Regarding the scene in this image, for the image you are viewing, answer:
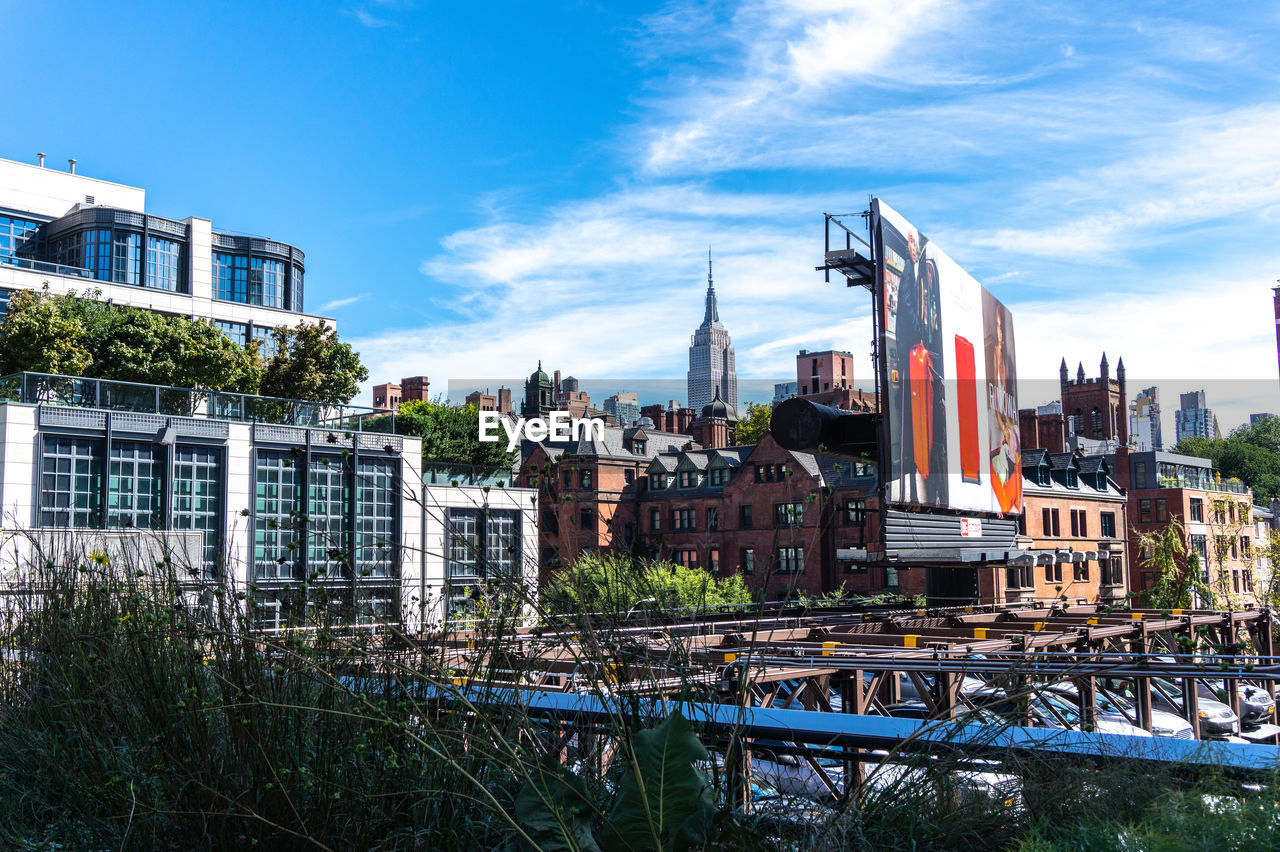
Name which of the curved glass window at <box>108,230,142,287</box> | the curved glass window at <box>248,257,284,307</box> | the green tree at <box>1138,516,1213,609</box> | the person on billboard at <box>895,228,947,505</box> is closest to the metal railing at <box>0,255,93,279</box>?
the curved glass window at <box>108,230,142,287</box>

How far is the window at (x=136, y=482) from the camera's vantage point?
29.5m

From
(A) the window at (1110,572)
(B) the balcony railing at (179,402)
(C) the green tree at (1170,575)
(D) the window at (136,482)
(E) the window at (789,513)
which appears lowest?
(A) the window at (1110,572)

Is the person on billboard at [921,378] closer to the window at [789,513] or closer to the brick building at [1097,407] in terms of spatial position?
the window at [789,513]

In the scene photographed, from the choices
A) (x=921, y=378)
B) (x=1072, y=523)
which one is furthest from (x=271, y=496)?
(x=1072, y=523)

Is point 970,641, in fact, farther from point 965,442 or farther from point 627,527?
point 627,527

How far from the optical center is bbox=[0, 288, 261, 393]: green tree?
3703 centimetres

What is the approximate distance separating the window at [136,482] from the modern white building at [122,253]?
2594 centimetres

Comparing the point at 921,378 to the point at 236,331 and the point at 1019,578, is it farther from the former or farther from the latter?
the point at 236,331

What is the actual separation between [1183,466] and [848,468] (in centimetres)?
3053

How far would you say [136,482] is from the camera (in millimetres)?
30078

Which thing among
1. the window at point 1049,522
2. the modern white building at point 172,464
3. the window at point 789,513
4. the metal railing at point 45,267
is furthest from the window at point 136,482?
the window at point 1049,522

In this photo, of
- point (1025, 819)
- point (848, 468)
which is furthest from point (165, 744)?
point (848, 468)

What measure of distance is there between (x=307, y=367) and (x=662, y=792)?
42.7m

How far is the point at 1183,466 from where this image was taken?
7081 cm
